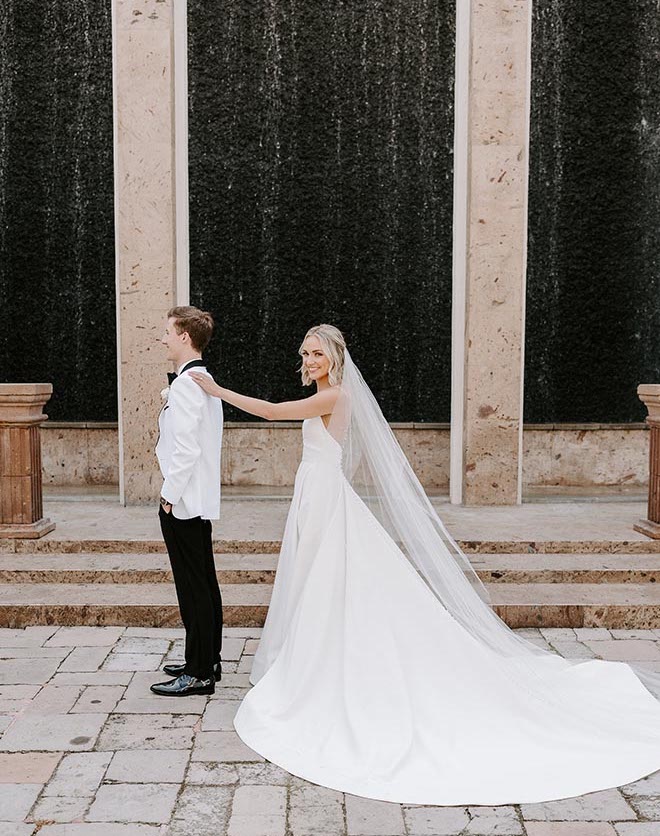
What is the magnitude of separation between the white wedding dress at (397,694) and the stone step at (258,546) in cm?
204

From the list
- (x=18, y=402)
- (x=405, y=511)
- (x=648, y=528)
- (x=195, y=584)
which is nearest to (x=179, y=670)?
(x=195, y=584)

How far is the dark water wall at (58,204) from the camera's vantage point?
9328 mm

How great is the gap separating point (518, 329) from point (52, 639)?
4858 mm

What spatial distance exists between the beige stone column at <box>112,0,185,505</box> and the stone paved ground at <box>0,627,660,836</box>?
3.55 m

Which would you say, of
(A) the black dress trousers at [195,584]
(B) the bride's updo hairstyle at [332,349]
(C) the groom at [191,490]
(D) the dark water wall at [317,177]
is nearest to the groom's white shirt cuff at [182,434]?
(C) the groom at [191,490]

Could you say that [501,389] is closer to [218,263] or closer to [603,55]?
[218,263]

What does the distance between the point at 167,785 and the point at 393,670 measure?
1.08 metres

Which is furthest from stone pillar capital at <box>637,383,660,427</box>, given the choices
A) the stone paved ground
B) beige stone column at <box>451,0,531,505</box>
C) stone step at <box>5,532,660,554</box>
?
the stone paved ground

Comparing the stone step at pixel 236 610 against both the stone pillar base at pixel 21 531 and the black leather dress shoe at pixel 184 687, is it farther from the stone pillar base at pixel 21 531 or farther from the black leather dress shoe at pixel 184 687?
the black leather dress shoe at pixel 184 687

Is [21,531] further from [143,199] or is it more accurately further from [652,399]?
[652,399]

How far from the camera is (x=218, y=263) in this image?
947cm

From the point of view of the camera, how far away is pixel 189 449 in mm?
4094

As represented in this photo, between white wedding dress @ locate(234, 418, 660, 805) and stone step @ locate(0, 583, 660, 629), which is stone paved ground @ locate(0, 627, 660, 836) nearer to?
white wedding dress @ locate(234, 418, 660, 805)

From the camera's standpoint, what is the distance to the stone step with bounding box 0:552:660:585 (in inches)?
240
